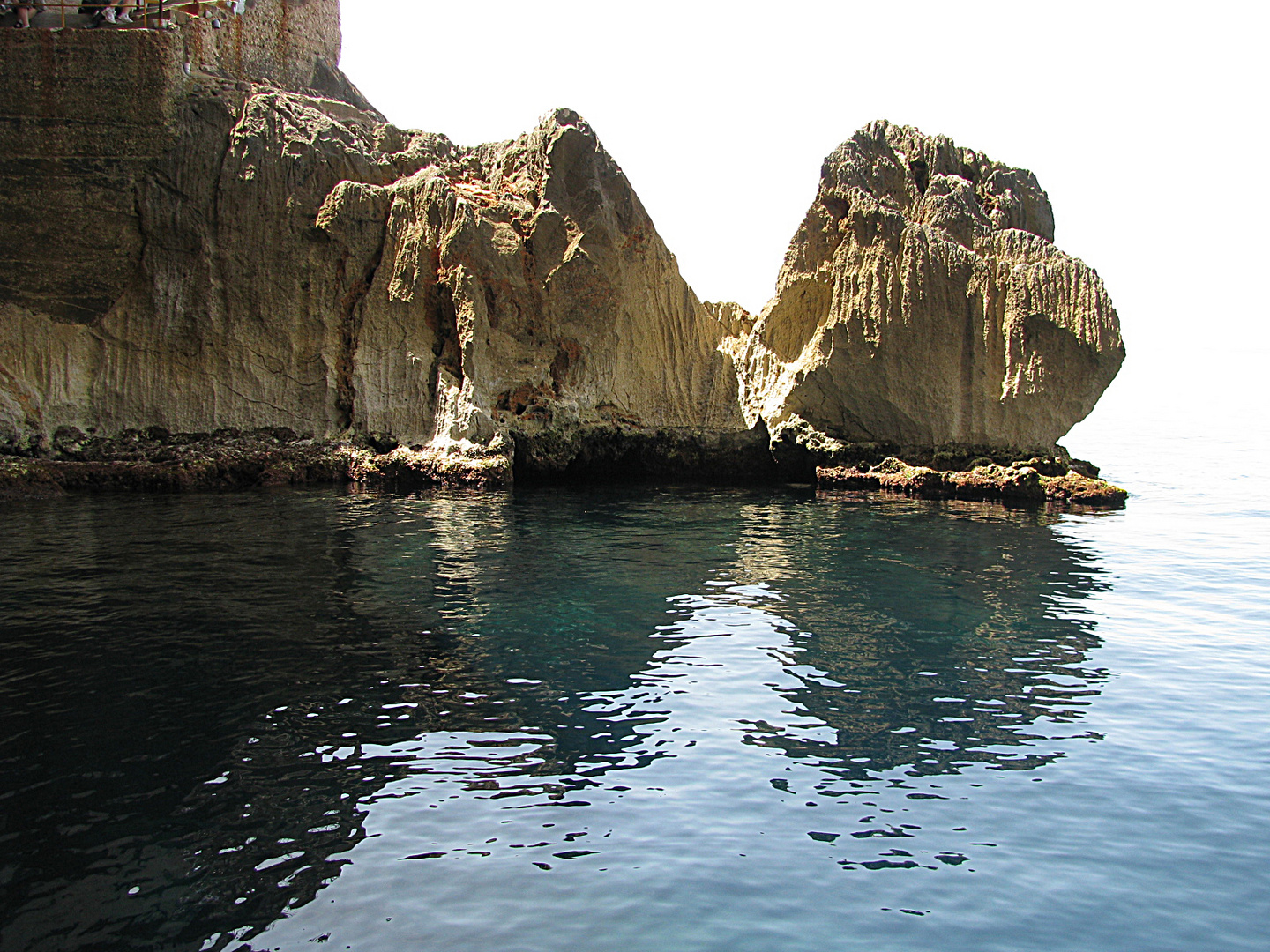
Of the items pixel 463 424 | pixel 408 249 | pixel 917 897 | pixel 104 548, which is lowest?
pixel 917 897

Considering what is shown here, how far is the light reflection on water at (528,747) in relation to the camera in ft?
16.7

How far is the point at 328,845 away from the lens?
18.6 feet

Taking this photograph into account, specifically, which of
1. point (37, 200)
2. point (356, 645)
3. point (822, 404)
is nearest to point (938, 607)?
point (356, 645)

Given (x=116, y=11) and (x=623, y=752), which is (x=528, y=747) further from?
(x=116, y=11)

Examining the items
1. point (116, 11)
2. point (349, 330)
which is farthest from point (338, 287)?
point (116, 11)

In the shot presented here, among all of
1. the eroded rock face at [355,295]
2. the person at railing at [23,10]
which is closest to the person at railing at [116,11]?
the person at railing at [23,10]

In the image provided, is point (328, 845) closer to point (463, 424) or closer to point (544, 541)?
point (544, 541)

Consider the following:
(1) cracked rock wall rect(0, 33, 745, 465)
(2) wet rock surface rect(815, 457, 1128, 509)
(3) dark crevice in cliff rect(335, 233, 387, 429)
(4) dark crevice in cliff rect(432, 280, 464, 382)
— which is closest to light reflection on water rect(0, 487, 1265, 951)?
(2) wet rock surface rect(815, 457, 1128, 509)

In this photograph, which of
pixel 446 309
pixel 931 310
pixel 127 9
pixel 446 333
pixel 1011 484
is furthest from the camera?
pixel 446 333

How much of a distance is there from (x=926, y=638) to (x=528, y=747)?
5.00 m

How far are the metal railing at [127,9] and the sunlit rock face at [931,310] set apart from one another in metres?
15.5

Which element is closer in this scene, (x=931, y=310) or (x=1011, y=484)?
(x=1011, y=484)

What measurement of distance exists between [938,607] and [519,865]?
7.49 m

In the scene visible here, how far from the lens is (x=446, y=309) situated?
2294cm
